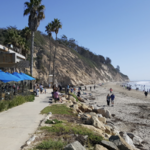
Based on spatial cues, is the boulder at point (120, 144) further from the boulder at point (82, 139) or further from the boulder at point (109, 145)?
the boulder at point (82, 139)

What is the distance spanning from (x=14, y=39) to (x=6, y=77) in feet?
52.4

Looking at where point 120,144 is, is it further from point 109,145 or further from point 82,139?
point 82,139

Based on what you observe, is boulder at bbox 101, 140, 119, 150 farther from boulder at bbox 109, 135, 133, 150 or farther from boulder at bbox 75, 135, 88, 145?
boulder at bbox 75, 135, 88, 145

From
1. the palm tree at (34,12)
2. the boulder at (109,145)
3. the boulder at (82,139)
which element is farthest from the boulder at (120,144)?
the palm tree at (34,12)

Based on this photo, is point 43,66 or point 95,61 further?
point 95,61

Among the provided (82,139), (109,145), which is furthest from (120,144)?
(82,139)

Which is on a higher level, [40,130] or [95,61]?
[95,61]

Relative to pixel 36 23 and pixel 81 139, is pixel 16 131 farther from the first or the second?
pixel 36 23

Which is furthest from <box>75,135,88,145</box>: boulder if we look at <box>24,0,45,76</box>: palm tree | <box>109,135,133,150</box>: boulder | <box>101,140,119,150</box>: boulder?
<box>24,0,45,76</box>: palm tree

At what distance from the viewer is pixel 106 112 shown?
13.7 m

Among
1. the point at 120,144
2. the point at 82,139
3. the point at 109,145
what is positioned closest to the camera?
the point at 109,145

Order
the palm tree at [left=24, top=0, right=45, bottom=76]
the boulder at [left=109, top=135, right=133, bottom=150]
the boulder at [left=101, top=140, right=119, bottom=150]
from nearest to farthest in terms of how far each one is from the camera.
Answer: the boulder at [left=101, top=140, right=119, bottom=150] < the boulder at [left=109, top=135, right=133, bottom=150] < the palm tree at [left=24, top=0, right=45, bottom=76]

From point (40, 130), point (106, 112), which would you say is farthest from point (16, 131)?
point (106, 112)

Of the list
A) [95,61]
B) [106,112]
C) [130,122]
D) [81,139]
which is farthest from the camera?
[95,61]
